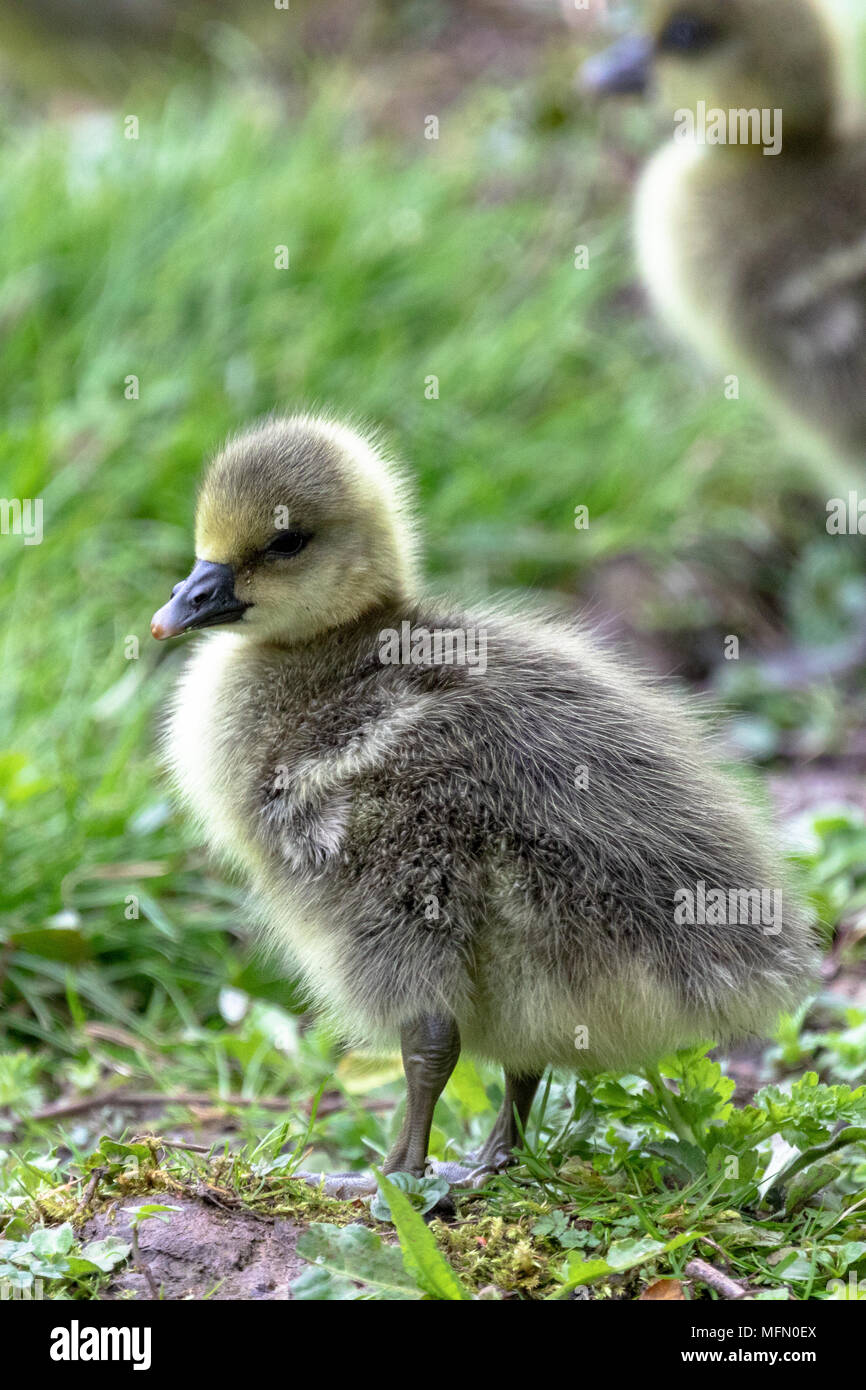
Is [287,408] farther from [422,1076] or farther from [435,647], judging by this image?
[422,1076]

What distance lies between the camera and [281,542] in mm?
2271

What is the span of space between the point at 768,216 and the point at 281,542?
2.26 m

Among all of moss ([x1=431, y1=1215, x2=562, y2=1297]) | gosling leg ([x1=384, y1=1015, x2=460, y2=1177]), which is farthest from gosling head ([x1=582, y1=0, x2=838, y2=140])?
moss ([x1=431, y1=1215, x2=562, y2=1297])

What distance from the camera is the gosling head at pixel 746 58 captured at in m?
4.12

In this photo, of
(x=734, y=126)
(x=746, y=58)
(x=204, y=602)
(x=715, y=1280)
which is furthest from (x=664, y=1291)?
(x=746, y=58)

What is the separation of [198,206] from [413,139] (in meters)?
1.65

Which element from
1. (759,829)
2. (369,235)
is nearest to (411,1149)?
(759,829)

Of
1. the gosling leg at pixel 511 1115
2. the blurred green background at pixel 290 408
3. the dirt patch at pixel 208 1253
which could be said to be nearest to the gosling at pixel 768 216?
the blurred green background at pixel 290 408

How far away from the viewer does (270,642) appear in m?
2.38

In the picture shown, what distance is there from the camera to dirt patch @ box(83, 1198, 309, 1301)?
188 cm

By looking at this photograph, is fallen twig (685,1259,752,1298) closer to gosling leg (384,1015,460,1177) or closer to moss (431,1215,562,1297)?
moss (431,1215,562,1297)

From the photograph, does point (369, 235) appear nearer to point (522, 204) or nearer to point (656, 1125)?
point (522, 204)

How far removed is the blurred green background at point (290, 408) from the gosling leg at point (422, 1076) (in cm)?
47

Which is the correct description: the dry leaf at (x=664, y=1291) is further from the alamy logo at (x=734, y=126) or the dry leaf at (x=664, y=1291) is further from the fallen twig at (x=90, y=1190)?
the alamy logo at (x=734, y=126)
